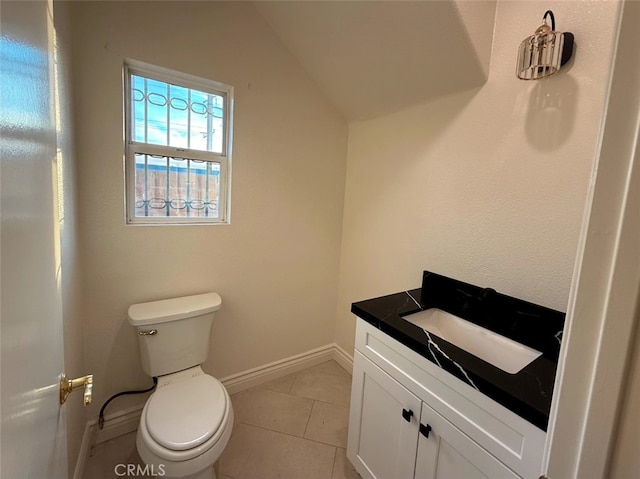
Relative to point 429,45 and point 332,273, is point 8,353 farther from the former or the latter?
point 332,273

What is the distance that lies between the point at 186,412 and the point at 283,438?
69 cm

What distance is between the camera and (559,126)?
1.16 meters

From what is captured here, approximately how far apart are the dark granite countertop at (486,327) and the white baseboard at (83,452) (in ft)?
4.82

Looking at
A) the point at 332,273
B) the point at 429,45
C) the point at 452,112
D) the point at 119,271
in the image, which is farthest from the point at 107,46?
the point at 332,273

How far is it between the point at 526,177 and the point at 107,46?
2014 millimetres

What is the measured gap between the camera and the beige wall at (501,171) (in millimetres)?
1107

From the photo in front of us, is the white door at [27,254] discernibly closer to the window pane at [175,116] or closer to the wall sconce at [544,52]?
the window pane at [175,116]

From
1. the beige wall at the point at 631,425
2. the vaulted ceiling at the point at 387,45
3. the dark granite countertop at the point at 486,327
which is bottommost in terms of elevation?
the dark granite countertop at the point at 486,327

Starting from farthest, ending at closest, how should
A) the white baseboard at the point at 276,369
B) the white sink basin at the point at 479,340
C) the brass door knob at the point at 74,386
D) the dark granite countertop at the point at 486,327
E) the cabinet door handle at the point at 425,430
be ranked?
the white baseboard at the point at 276,369 → the white sink basin at the point at 479,340 → the cabinet door handle at the point at 425,430 → the dark granite countertop at the point at 486,327 → the brass door knob at the point at 74,386

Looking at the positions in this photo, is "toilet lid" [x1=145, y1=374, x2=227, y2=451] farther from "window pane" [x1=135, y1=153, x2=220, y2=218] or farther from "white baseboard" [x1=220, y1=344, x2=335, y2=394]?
"window pane" [x1=135, y1=153, x2=220, y2=218]

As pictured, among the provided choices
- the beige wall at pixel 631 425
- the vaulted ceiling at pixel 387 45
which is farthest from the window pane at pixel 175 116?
the beige wall at pixel 631 425

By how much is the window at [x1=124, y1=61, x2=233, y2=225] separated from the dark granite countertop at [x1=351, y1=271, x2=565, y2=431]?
1175 mm

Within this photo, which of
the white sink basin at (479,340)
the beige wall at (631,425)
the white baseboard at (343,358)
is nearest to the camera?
the beige wall at (631,425)

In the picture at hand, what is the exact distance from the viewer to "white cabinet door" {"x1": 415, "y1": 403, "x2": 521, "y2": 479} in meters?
0.89
